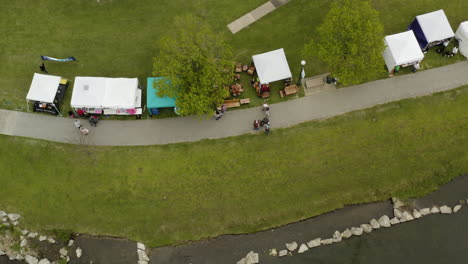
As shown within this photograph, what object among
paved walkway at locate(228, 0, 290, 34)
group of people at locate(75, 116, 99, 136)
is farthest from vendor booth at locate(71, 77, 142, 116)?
paved walkway at locate(228, 0, 290, 34)

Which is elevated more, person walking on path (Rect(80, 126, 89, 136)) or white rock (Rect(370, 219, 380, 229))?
person walking on path (Rect(80, 126, 89, 136))

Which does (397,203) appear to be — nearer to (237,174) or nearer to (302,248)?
(302,248)

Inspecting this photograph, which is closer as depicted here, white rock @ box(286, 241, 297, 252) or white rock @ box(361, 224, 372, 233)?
white rock @ box(286, 241, 297, 252)

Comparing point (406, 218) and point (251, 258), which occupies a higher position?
point (406, 218)

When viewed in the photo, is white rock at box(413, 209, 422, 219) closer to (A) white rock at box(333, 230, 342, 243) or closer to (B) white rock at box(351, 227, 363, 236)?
(B) white rock at box(351, 227, 363, 236)

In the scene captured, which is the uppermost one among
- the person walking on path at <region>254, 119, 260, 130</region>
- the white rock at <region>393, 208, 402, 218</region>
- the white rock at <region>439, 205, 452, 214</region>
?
the person walking on path at <region>254, 119, 260, 130</region>

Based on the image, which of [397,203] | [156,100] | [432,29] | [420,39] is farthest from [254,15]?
[397,203]

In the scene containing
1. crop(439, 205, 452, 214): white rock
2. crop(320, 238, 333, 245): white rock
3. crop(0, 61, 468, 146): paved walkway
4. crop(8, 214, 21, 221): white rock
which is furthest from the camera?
crop(0, 61, 468, 146): paved walkway
